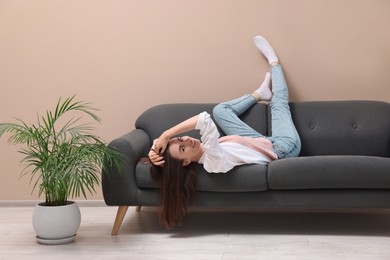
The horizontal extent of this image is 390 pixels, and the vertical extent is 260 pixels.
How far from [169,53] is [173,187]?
1327 millimetres

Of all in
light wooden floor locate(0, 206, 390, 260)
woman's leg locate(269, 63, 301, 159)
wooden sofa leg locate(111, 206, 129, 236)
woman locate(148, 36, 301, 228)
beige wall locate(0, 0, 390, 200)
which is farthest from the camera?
beige wall locate(0, 0, 390, 200)

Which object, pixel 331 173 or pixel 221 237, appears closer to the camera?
pixel 331 173

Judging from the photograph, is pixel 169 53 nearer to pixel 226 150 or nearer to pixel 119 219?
pixel 226 150

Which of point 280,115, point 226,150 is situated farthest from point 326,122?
point 226,150

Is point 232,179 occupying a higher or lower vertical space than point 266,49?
lower

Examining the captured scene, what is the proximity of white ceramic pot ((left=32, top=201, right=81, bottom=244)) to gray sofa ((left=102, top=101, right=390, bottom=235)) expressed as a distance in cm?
25

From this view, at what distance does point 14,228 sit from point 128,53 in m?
1.52

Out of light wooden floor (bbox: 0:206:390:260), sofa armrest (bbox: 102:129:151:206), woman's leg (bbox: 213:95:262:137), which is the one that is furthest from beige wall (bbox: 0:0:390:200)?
sofa armrest (bbox: 102:129:151:206)

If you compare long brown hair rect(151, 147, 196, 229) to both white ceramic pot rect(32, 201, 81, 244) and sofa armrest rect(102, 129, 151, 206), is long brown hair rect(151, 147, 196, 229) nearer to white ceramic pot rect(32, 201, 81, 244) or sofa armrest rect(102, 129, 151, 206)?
sofa armrest rect(102, 129, 151, 206)

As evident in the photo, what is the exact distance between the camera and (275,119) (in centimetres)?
386

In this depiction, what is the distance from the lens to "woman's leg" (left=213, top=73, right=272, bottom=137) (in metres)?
3.80

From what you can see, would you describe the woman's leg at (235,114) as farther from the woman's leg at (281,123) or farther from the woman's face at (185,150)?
the woman's face at (185,150)

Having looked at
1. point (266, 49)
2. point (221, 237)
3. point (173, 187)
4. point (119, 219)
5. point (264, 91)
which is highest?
point (266, 49)

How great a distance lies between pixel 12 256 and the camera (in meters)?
3.05
